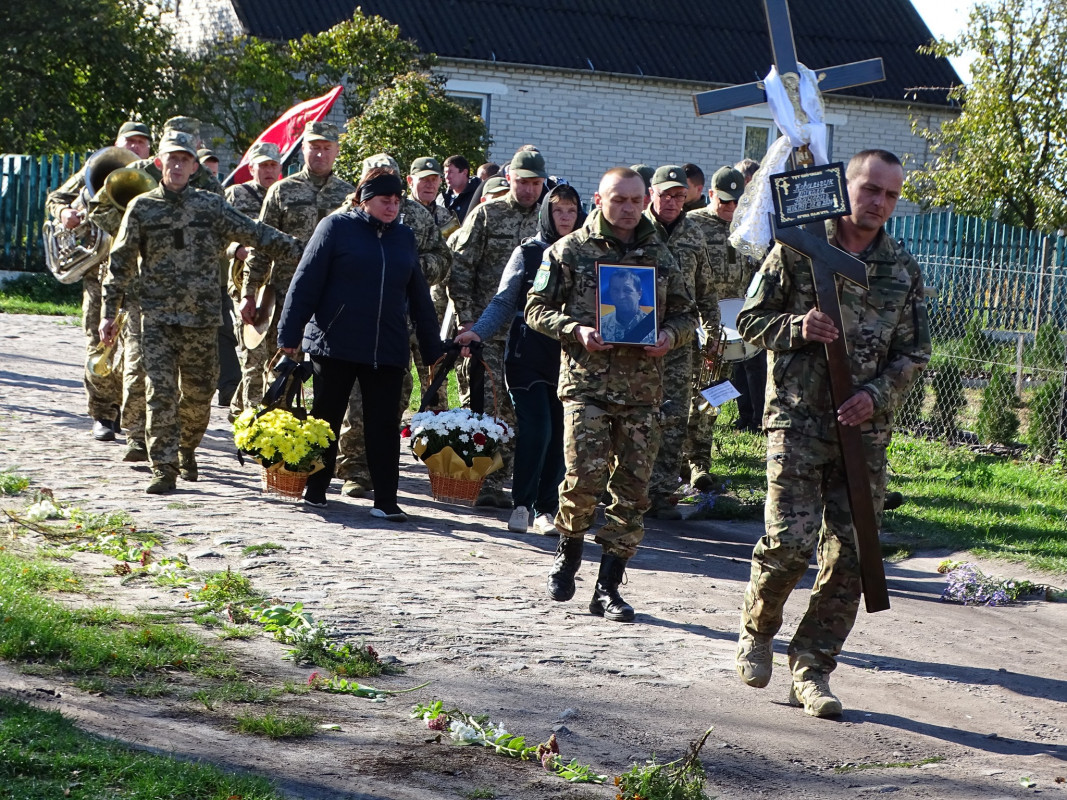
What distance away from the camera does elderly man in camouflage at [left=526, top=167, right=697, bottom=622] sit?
262 inches

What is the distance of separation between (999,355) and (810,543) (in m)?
8.30

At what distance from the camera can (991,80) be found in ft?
68.6

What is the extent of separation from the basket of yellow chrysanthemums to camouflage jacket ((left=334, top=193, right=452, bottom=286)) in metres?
1.51

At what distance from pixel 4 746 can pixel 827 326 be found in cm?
313

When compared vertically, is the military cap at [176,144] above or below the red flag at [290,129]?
below

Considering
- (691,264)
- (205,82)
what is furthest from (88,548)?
(205,82)

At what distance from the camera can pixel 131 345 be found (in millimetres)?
9484

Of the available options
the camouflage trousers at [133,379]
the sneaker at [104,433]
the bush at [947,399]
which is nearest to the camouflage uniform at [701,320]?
the camouflage trousers at [133,379]

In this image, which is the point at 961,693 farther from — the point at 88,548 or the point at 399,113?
the point at 399,113

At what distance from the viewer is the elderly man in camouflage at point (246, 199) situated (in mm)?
11102

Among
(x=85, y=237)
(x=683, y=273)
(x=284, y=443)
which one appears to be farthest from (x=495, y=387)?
(x=85, y=237)

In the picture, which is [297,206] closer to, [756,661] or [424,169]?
[424,169]

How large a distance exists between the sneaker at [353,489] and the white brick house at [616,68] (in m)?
15.1

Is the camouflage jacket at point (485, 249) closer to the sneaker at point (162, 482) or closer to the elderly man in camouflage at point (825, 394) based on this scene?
the sneaker at point (162, 482)
